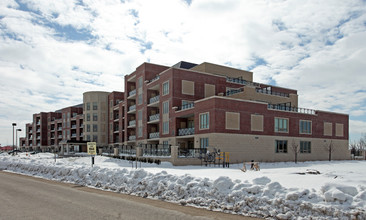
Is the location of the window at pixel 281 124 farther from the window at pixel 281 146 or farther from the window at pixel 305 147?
the window at pixel 305 147

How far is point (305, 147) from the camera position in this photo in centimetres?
A: 4347

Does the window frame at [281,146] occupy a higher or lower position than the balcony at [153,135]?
lower

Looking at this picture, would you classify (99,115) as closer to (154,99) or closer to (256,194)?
(154,99)

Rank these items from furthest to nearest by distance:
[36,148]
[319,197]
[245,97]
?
[36,148], [245,97], [319,197]

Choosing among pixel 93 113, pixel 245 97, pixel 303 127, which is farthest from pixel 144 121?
pixel 93 113

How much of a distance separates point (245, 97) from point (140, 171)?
97.0 ft

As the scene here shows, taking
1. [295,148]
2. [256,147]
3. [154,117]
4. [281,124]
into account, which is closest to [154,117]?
[154,117]

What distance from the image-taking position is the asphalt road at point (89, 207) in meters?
8.80

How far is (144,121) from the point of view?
50219 mm

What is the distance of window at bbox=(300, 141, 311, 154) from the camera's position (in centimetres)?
4300

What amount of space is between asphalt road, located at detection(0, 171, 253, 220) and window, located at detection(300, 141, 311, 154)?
35.9 m

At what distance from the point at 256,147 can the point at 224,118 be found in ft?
20.2

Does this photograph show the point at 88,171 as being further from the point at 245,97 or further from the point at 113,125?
the point at 113,125

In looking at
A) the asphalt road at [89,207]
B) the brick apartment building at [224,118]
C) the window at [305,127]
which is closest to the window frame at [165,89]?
the brick apartment building at [224,118]
